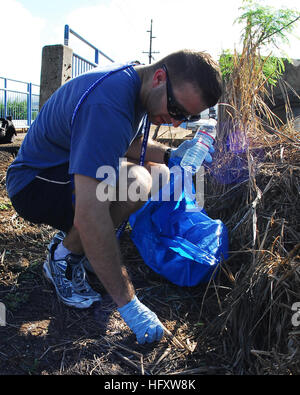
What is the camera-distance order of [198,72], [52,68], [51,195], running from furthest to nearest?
1. [52,68]
2. [51,195]
3. [198,72]

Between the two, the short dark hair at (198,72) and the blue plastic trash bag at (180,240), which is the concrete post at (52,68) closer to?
the blue plastic trash bag at (180,240)

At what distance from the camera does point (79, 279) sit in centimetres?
185

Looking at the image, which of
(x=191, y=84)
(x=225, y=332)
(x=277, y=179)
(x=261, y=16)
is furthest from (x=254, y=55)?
(x=261, y=16)

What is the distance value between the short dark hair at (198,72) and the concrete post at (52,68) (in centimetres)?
252

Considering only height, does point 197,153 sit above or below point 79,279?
above

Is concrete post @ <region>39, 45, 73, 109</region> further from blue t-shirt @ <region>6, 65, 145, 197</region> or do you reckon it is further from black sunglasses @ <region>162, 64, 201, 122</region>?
black sunglasses @ <region>162, 64, 201, 122</region>

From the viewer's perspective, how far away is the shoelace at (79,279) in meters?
1.80

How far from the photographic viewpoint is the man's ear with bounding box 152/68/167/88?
1546mm

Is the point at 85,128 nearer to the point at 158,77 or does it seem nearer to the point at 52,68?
the point at 158,77

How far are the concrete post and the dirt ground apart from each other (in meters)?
2.17

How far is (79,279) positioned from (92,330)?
329mm

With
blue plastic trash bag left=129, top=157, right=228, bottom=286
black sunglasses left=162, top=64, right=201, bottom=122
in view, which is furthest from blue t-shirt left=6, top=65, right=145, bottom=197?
blue plastic trash bag left=129, top=157, right=228, bottom=286

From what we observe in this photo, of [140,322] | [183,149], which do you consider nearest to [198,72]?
[183,149]
